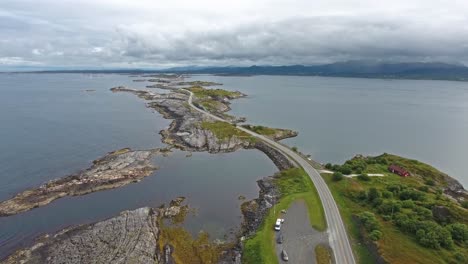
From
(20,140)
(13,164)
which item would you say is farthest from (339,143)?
(20,140)

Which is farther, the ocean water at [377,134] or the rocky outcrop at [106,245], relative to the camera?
the ocean water at [377,134]

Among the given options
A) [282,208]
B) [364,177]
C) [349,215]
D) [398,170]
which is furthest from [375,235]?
[398,170]

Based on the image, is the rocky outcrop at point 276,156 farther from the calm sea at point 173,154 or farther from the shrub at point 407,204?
the shrub at point 407,204

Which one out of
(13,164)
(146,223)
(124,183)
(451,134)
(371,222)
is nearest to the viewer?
(371,222)

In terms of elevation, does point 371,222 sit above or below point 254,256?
above

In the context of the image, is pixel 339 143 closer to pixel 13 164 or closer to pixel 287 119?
pixel 287 119

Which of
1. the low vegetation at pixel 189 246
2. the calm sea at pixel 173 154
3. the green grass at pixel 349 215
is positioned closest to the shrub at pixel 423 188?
the green grass at pixel 349 215

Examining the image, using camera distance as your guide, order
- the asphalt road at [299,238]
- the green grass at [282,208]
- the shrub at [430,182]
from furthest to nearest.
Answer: the shrub at [430,182]
the green grass at [282,208]
the asphalt road at [299,238]
